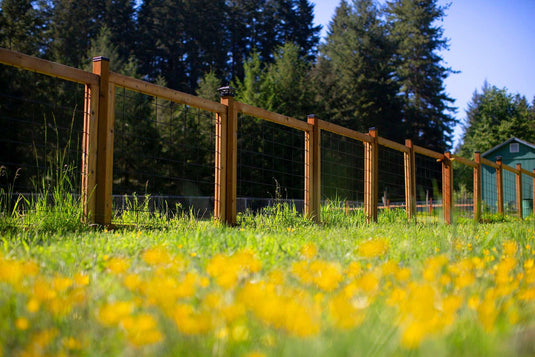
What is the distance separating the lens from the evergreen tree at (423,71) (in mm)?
32625

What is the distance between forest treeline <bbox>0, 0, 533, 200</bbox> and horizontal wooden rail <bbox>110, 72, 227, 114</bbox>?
13530mm

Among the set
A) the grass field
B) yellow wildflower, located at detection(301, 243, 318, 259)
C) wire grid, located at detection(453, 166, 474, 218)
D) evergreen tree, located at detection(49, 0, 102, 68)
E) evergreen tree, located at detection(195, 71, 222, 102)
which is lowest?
the grass field

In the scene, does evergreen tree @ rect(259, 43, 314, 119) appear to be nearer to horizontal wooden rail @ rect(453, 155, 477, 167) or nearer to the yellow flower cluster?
horizontal wooden rail @ rect(453, 155, 477, 167)

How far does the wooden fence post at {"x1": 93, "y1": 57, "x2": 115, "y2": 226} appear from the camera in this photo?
3873 mm

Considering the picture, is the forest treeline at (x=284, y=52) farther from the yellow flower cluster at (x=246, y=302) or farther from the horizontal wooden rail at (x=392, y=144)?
the yellow flower cluster at (x=246, y=302)

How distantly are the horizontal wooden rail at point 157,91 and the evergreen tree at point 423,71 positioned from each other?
29.2 meters

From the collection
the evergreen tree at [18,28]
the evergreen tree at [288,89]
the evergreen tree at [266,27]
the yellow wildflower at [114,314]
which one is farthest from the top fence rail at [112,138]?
the evergreen tree at [266,27]

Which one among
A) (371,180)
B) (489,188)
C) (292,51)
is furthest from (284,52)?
(371,180)

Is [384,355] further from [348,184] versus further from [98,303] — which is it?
[348,184]

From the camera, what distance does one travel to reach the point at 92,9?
87.3 feet

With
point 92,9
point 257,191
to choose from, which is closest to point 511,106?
point 257,191

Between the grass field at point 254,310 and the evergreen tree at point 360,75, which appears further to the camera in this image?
the evergreen tree at point 360,75

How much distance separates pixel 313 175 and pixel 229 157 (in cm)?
138

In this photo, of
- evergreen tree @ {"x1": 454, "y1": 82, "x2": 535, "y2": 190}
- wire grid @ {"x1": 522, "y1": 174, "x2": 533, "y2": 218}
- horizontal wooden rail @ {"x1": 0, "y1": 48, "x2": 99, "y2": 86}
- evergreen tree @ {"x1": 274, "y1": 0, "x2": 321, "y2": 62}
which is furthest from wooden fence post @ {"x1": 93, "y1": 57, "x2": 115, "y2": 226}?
evergreen tree @ {"x1": 454, "y1": 82, "x2": 535, "y2": 190}
